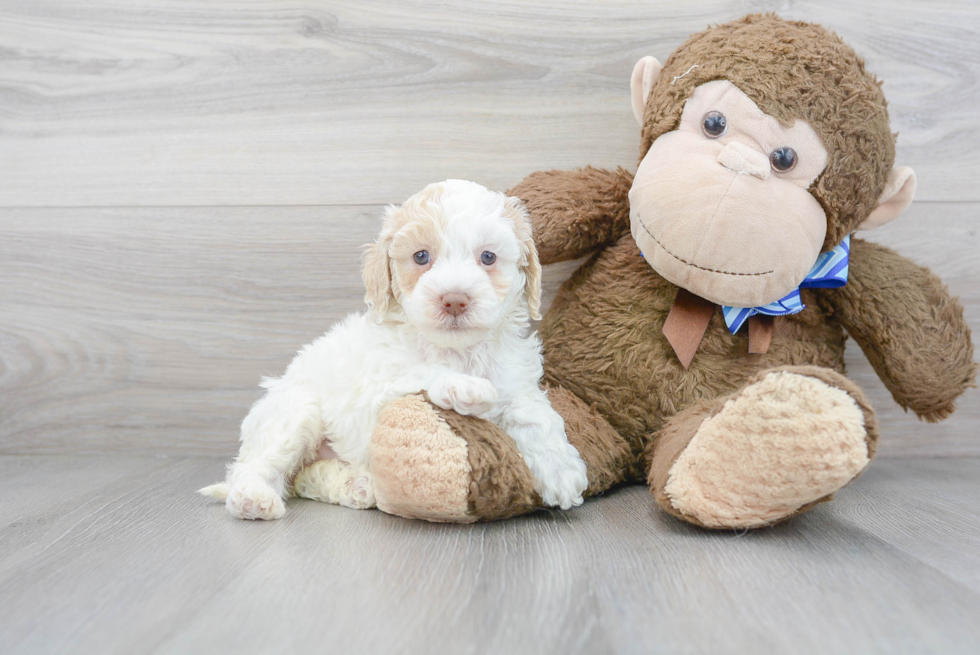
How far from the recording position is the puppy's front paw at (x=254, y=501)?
3.24 feet

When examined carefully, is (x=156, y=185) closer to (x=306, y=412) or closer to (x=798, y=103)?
(x=306, y=412)

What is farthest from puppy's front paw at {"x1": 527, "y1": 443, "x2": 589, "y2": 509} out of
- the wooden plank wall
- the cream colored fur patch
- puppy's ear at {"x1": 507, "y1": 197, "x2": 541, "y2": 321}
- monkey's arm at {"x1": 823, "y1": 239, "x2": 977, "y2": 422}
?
monkey's arm at {"x1": 823, "y1": 239, "x2": 977, "y2": 422}

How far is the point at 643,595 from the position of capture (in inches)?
28.3

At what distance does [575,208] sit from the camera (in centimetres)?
117

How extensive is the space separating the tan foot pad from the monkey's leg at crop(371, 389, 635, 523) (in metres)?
0.22

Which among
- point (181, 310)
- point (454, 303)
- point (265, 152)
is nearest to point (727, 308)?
point (454, 303)

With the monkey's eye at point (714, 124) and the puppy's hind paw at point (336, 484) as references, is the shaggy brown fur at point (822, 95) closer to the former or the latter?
the monkey's eye at point (714, 124)

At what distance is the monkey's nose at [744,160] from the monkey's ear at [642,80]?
245 mm

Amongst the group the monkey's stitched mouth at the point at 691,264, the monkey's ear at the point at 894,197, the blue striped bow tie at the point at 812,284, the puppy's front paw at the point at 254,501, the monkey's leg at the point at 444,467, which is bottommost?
the puppy's front paw at the point at 254,501

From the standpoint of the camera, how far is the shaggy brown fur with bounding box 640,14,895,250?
3.29ft

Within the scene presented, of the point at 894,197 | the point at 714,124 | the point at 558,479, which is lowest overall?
the point at 558,479

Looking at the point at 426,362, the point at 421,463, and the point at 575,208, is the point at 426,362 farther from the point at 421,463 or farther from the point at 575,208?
the point at 575,208

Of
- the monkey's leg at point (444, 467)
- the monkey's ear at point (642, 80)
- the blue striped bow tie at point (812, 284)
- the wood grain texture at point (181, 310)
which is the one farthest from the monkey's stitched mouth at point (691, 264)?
the wood grain texture at point (181, 310)

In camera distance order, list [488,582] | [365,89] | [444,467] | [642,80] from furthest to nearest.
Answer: [365,89], [642,80], [444,467], [488,582]
